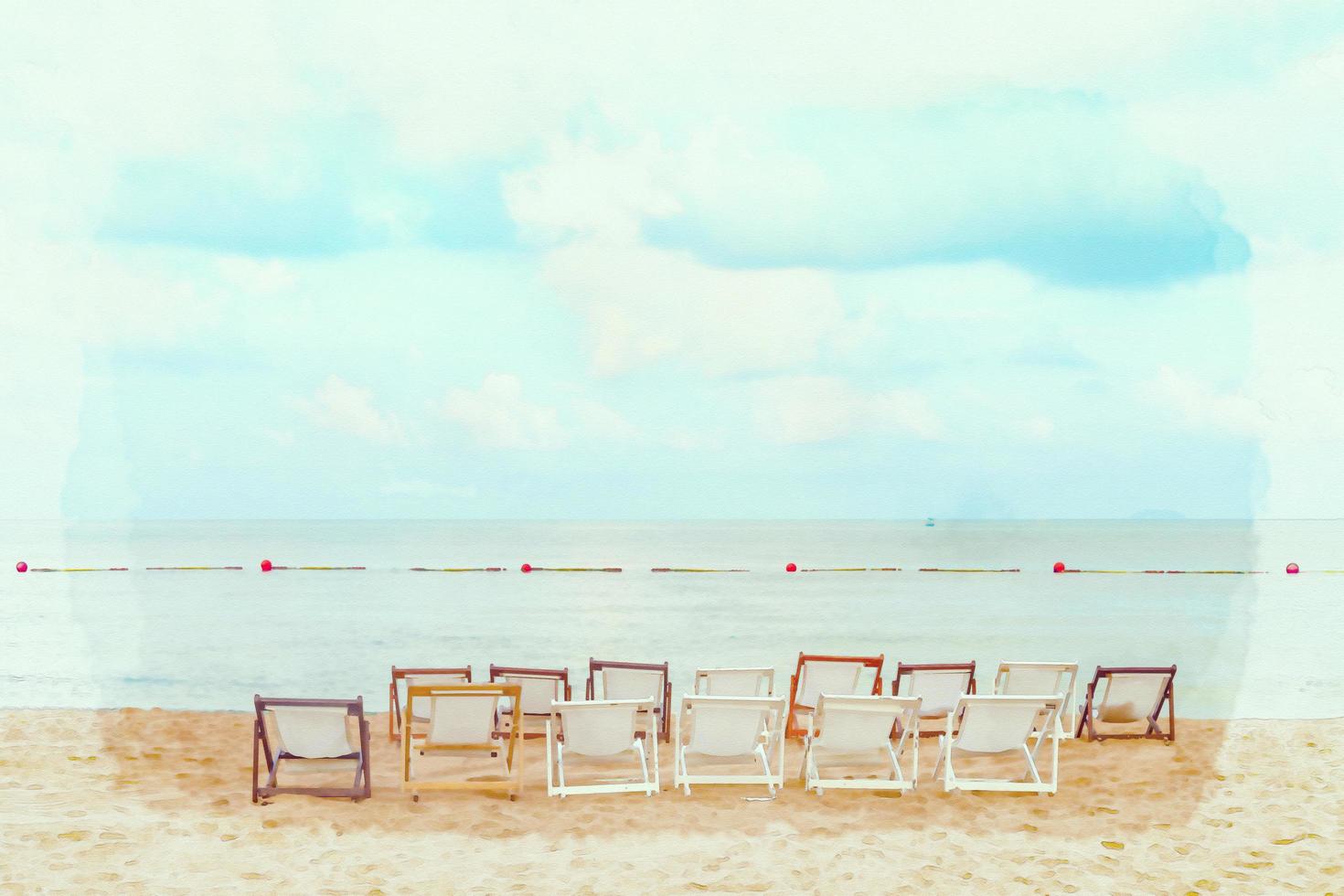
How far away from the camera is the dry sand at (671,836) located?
605 centimetres

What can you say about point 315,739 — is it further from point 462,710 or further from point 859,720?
point 859,720

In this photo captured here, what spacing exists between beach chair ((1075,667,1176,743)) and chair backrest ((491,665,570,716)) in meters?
4.34

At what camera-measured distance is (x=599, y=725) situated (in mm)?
7520

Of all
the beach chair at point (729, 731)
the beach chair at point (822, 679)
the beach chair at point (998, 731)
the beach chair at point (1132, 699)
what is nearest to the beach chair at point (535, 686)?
the beach chair at point (729, 731)

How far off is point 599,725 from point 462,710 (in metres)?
0.91

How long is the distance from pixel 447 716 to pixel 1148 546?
89.7m

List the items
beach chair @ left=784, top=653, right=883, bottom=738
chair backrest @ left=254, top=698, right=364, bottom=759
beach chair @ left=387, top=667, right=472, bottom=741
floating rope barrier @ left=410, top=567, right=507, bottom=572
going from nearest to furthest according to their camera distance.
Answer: chair backrest @ left=254, top=698, right=364, bottom=759 → beach chair @ left=387, top=667, right=472, bottom=741 → beach chair @ left=784, top=653, right=883, bottom=738 → floating rope barrier @ left=410, top=567, right=507, bottom=572

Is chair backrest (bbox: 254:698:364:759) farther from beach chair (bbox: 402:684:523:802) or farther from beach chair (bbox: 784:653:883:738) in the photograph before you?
beach chair (bbox: 784:653:883:738)

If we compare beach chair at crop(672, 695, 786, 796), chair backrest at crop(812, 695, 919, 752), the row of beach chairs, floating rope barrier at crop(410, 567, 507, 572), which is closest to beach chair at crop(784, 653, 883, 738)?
the row of beach chairs

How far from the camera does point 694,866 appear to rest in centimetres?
624

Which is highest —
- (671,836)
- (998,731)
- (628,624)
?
(998,731)

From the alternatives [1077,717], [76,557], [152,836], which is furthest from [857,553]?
[152,836]

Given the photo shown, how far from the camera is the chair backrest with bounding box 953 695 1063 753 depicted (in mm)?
7445

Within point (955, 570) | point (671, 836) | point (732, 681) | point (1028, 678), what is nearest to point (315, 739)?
point (671, 836)
